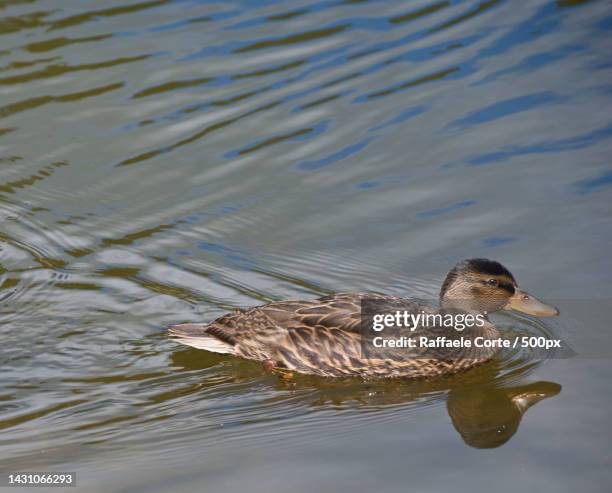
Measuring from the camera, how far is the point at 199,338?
807 centimetres

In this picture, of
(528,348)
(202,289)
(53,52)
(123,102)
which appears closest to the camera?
(528,348)

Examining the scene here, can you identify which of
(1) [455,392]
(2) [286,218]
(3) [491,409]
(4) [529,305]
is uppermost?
(2) [286,218]

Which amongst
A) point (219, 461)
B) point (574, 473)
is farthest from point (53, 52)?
point (574, 473)

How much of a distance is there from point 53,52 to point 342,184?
519cm

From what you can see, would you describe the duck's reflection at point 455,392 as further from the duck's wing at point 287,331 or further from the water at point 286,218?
the duck's wing at point 287,331

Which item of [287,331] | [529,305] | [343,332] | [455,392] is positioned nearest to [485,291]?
[529,305]

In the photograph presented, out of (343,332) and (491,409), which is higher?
(343,332)

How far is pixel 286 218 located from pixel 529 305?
2.88 meters

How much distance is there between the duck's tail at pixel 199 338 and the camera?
806cm

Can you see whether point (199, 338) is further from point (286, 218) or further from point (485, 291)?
point (286, 218)

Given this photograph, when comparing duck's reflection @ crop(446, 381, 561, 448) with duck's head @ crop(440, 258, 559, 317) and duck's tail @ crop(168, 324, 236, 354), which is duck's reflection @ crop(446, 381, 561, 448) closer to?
duck's head @ crop(440, 258, 559, 317)

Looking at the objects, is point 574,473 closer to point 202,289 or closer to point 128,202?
point 202,289

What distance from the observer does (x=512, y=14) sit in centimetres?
1406

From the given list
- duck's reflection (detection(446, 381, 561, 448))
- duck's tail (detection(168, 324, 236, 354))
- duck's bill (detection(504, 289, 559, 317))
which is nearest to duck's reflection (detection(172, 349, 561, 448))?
duck's reflection (detection(446, 381, 561, 448))
